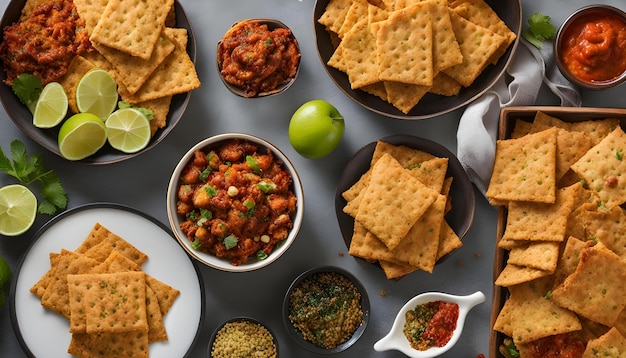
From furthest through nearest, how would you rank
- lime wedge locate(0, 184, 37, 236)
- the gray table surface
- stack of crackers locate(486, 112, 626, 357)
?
the gray table surface → lime wedge locate(0, 184, 37, 236) → stack of crackers locate(486, 112, 626, 357)

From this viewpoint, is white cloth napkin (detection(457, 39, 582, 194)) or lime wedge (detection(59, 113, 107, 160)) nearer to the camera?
lime wedge (detection(59, 113, 107, 160))

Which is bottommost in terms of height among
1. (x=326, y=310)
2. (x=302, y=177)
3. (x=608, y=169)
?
(x=326, y=310)

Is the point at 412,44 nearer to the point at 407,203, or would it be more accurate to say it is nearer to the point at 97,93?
the point at 407,203

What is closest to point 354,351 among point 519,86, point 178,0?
point 519,86

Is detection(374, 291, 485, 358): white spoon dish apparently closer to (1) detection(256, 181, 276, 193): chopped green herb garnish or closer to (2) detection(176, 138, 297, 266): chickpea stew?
(2) detection(176, 138, 297, 266): chickpea stew

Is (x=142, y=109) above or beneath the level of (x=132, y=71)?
beneath

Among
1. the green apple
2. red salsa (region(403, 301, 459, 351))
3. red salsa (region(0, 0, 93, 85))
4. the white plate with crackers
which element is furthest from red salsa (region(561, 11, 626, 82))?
red salsa (region(0, 0, 93, 85))

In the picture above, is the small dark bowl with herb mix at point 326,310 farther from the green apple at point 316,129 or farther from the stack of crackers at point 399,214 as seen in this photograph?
the green apple at point 316,129

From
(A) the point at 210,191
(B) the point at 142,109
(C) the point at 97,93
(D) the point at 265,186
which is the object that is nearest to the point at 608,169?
(D) the point at 265,186
